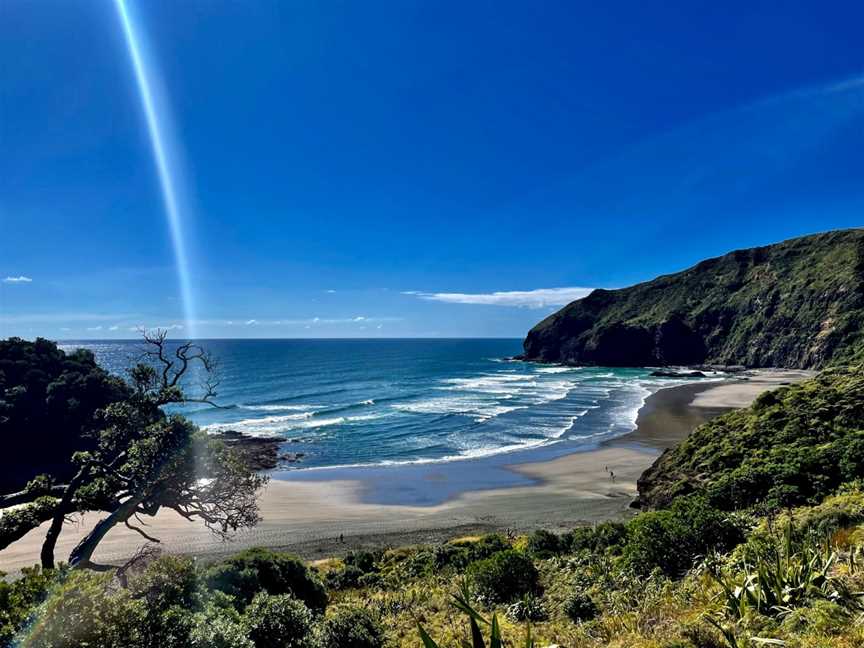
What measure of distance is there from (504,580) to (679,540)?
15.3ft

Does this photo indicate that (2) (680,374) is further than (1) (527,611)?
Yes

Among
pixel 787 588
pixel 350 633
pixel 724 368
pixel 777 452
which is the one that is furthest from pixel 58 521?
pixel 724 368

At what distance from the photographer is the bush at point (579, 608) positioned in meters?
9.55

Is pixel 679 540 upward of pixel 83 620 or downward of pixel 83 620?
downward

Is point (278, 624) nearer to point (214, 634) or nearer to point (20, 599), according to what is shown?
point (214, 634)

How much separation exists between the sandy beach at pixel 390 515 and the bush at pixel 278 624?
1519 cm

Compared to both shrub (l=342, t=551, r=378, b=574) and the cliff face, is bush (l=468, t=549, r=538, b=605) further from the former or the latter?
the cliff face

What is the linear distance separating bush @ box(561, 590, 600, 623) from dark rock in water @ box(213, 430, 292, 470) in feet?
107

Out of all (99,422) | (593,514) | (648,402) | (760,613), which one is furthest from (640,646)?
(648,402)

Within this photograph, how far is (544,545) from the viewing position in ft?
58.0

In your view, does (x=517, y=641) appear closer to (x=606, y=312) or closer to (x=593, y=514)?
(x=593, y=514)

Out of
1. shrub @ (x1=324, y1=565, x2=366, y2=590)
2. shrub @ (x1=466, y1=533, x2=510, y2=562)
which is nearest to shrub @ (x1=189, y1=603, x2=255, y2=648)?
shrub @ (x1=324, y1=565, x2=366, y2=590)

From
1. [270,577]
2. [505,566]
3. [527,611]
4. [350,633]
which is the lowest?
[270,577]

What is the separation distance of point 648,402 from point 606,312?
335 feet
